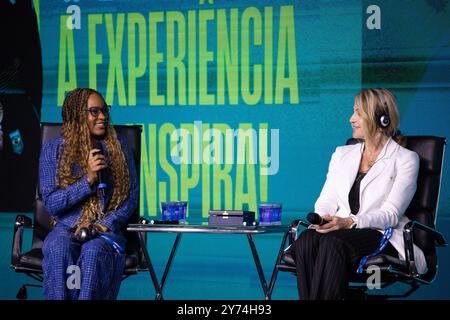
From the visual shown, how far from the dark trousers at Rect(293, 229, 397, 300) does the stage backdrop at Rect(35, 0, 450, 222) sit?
1502mm

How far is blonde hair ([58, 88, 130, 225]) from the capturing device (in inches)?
196

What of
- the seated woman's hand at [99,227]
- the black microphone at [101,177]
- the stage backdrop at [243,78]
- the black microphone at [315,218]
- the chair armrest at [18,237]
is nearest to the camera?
the black microphone at [315,218]

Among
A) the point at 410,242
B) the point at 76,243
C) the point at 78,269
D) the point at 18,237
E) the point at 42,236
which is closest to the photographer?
the point at 410,242

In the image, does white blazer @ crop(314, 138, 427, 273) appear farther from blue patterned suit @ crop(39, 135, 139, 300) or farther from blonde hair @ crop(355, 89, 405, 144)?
blue patterned suit @ crop(39, 135, 139, 300)

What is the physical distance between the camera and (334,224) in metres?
4.66

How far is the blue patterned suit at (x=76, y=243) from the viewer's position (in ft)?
15.2

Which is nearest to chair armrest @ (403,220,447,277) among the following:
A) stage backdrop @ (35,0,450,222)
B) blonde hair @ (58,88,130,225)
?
stage backdrop @ (35,0,450,222)

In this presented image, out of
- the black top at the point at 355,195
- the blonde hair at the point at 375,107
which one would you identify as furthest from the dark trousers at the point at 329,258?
the blonde hair at the point at 375,107

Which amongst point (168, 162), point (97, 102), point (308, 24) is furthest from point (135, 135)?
point (308, 24)

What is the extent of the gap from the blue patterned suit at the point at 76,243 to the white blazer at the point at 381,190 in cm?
117

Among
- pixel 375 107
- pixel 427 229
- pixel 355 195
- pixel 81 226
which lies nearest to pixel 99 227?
pixel 81 226

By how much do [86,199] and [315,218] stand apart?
1.36 metres

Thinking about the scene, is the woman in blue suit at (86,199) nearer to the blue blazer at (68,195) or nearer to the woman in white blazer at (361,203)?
the blue blazer at (68,195)

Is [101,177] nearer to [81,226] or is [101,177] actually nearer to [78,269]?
[81,226]
